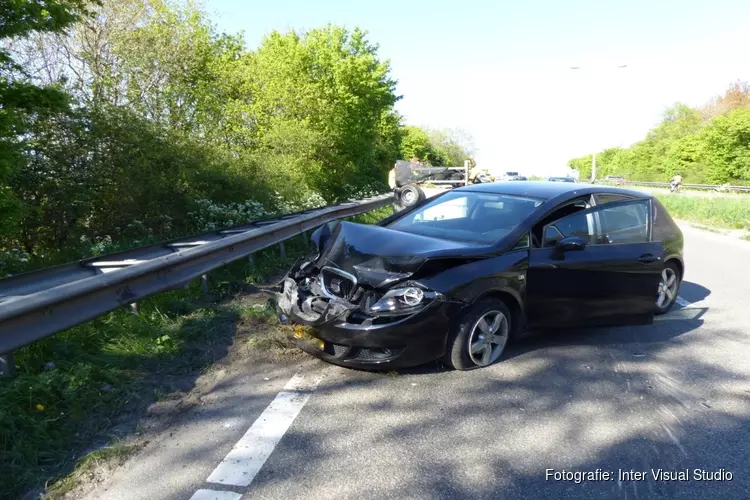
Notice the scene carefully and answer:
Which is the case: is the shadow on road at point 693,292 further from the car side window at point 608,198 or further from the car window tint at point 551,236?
the car window tint at point 551,236

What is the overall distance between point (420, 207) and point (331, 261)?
1.72m

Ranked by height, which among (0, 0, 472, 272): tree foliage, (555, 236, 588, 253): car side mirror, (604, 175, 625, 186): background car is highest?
(0, 0, 472, 272): tree foliage

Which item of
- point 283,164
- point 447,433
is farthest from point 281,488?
point 283,164

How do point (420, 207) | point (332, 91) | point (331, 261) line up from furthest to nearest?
point (332, 91), point (420, 207), point (331, 261)

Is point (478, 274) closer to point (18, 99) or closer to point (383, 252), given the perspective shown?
point (383, 252)

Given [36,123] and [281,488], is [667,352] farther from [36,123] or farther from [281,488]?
[36,123]

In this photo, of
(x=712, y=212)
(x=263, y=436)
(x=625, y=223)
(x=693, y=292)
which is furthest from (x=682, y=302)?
(x=712, y=212)

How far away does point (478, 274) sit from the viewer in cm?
455

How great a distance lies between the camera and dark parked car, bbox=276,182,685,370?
4.30 m

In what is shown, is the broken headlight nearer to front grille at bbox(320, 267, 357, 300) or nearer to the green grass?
front grille at bbox(320, 267, 357, 300)

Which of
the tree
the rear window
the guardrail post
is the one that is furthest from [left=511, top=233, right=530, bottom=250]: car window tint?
the tree

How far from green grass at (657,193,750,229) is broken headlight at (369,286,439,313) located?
1643 cm

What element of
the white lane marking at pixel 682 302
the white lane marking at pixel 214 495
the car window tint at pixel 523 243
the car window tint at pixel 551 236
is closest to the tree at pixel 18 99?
the white lane marking at pixel 214 495

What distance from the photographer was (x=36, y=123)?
826cm
